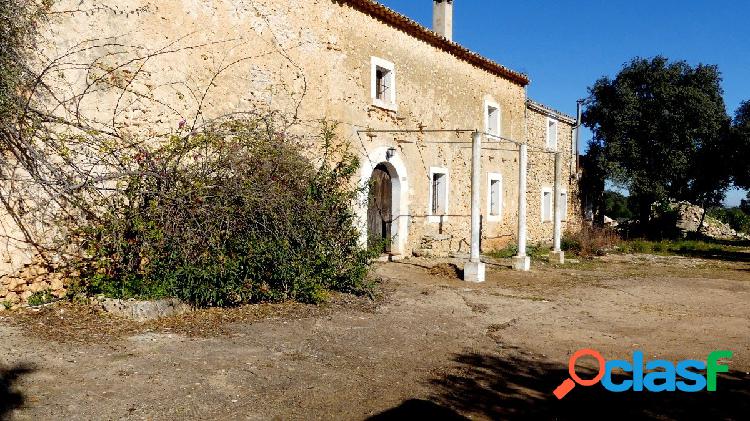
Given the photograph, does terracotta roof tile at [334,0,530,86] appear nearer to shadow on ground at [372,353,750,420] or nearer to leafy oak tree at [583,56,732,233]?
leafy oak tree at [583,56,732,233]

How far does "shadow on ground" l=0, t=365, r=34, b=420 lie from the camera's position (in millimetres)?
3772

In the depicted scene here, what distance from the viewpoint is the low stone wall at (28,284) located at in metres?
6.52

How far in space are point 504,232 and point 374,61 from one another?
7.29m

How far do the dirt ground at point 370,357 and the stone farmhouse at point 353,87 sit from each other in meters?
2.10

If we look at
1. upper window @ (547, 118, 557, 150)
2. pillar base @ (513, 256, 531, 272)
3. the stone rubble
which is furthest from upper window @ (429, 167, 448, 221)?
the stone rubble

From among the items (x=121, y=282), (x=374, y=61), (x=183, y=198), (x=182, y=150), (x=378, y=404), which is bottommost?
(x=378, y=404)

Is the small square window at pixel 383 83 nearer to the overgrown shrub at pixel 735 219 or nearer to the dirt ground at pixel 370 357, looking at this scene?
the dirt ground at pixel 370 357

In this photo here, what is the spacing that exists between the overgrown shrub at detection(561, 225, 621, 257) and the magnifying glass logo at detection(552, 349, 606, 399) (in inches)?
428

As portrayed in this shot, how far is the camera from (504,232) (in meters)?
16.4

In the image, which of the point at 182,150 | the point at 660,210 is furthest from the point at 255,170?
the point at 660,210

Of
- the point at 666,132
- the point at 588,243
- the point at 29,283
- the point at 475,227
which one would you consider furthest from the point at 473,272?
the point at 666,132

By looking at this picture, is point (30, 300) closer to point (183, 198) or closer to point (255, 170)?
point (183, 198)

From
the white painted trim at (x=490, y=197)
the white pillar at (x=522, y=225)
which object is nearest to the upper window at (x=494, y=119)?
the white painted trim at (x=490, y=197)

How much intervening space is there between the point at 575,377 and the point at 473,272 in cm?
557
